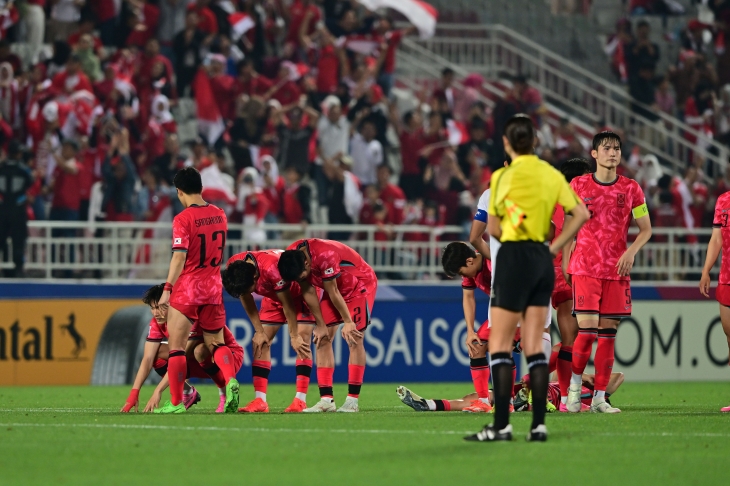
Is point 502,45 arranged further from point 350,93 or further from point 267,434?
point 267,434

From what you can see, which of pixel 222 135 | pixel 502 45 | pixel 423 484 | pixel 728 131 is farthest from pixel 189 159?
pixel 423 484

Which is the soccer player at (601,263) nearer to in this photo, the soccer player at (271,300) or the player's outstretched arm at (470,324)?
the player's outstretched arm at (470,324)

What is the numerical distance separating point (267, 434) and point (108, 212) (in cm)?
1083

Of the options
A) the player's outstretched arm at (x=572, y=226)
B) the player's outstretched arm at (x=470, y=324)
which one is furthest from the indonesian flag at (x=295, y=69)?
the player's outstretched arm at (x=572, y=226)

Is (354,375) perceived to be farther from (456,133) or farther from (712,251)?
(456,133)

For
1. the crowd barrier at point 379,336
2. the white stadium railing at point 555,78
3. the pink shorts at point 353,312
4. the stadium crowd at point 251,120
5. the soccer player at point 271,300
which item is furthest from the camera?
the white stadium railing at point 555,78

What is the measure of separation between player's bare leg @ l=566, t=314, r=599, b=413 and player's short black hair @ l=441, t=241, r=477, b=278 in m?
1.14

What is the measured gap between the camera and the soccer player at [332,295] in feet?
36.7

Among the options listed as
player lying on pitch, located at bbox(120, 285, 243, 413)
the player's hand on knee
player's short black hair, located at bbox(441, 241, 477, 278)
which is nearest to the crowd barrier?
player lying on pitch, located at bbox(120, 285, 243, 413)

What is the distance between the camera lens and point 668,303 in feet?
63.2

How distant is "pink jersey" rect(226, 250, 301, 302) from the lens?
11359mm

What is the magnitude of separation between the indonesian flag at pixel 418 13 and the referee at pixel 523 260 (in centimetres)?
1718

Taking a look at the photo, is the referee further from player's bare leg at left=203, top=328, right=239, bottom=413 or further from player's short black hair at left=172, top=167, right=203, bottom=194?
player's short black hair at left=172, top=167, right=203, bottom=194

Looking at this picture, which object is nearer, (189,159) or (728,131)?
(189,159)
